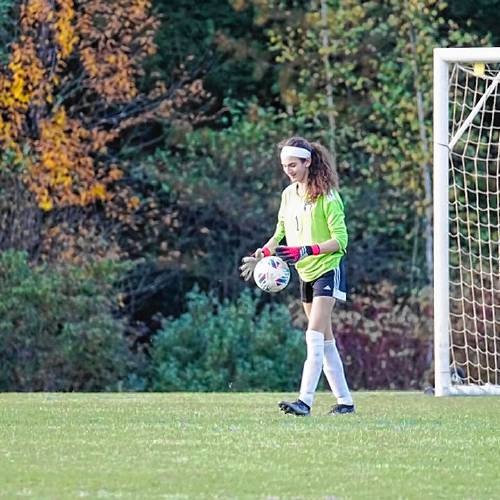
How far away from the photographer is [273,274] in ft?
37.8

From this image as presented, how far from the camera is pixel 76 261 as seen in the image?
23.5 metres

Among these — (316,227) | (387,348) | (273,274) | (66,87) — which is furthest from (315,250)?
(66,87)

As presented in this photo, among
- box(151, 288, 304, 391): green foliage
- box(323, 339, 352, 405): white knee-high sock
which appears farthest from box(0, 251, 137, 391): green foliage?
box(323, 339, 352, 405): white knee-high sock

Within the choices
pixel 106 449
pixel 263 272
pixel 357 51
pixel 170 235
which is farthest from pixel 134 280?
pixel 106 449

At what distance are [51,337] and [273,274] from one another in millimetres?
10708

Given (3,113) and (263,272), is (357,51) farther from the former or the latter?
(263,272)

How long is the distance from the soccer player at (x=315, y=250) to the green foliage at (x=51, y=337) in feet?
33.7

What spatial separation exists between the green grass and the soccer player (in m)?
0.35

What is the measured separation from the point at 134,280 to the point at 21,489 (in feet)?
63.6

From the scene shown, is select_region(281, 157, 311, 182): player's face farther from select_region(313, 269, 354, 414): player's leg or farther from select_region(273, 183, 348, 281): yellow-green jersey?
select_region(313, 269, 354, 414): player's leg

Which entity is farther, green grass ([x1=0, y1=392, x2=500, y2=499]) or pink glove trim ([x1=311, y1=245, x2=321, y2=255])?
pink glove trim ([x1=311, y1=245, x2=321, y2=255])

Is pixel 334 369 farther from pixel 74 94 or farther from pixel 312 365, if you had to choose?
pixel 74 94

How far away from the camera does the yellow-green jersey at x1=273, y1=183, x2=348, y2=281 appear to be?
37.1 ft

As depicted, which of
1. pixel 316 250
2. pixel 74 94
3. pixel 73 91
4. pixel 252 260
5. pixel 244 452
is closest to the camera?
pixel 244 452
